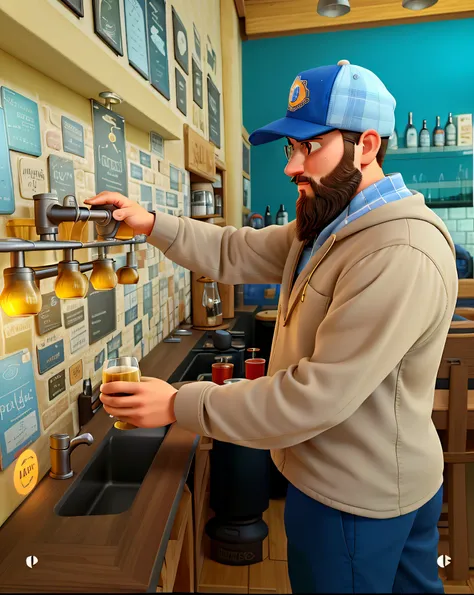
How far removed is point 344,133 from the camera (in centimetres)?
127

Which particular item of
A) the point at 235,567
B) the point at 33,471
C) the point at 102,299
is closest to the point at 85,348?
the point at 102,299

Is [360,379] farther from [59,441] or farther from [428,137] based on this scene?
[428,137]

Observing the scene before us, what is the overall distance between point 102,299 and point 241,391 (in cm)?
102

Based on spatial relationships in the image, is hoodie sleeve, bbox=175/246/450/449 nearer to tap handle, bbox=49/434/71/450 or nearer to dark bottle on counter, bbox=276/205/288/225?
tap handle, bbox=49/434/71/450

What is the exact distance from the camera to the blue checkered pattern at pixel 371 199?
4.16ft

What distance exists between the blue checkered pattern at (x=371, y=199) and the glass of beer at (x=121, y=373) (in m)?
0.64

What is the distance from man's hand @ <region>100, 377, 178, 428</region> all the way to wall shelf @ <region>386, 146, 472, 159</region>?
4814mm

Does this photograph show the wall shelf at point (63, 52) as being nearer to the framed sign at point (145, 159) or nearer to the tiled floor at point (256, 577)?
the framed sign at point (145, 159)

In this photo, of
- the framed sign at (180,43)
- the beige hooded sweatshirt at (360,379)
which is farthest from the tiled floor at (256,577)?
the framed sign at (180,43)

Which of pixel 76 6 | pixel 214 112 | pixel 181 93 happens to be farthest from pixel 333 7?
pixel 76 6

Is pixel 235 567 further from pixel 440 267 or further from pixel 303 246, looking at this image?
pixel 440 267

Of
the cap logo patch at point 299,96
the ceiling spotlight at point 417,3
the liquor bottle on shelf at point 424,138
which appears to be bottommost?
the cap logo patch at point 299,96

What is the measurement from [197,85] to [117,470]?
8.72ft

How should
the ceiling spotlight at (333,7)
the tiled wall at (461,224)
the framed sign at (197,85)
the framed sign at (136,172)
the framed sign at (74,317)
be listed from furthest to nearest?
1. the tiled wall at (461,224)
2. the ceiling spotlight at (333,7)
3. the framed sign at (197,85)
4. the framed sign at (136,172)
5. the framed sign at (74,317)
